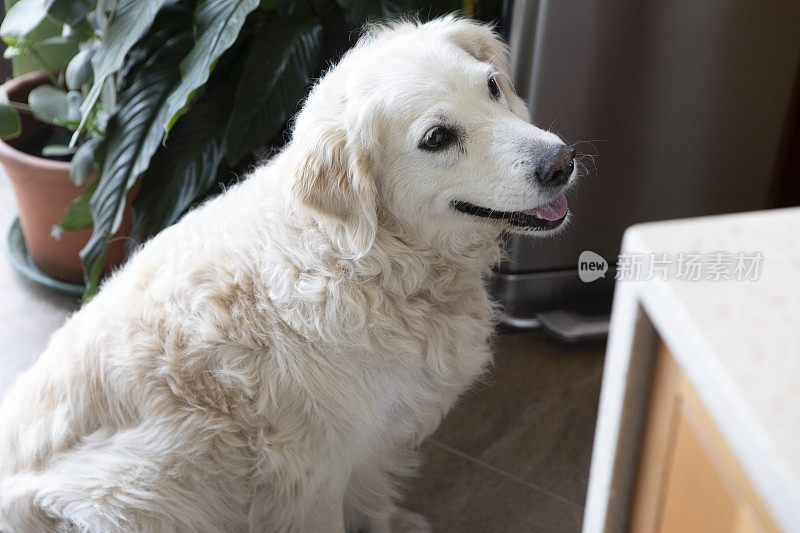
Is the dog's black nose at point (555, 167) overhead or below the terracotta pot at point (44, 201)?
overhead

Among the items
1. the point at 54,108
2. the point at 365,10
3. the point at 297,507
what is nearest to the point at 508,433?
the point at 297,507

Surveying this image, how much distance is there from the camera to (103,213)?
162 cm

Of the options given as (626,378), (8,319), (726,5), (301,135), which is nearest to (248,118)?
(301,135)

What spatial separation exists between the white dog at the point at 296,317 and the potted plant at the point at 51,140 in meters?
0.68

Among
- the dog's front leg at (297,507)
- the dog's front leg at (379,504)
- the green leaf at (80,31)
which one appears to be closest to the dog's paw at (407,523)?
the dog's front leg at (379,504)

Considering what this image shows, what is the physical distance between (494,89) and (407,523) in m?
0.88

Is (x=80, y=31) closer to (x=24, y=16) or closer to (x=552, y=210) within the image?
(x=24, y=16)

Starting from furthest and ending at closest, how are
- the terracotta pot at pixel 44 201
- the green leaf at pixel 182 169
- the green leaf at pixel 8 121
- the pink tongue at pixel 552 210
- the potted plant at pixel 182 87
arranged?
the terracotta pot at pixel 44 201, the green leaf at pixel 8 121, the green leaf at pixel 182 169, the potted plant at pixel 182 87, the pink tongue at pixel 552 210

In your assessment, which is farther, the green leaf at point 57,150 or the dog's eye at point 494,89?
the green leaf at point 57,150

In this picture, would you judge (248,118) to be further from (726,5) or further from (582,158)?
(726,5)

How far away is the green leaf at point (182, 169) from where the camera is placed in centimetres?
169

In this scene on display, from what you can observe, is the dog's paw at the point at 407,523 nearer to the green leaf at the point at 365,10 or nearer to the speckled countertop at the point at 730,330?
the speckled countertop at the point at 730,330

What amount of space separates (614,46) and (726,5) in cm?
27

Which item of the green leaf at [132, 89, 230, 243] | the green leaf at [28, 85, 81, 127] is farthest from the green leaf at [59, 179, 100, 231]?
the green leaf at [28, 85, 81, 127]
